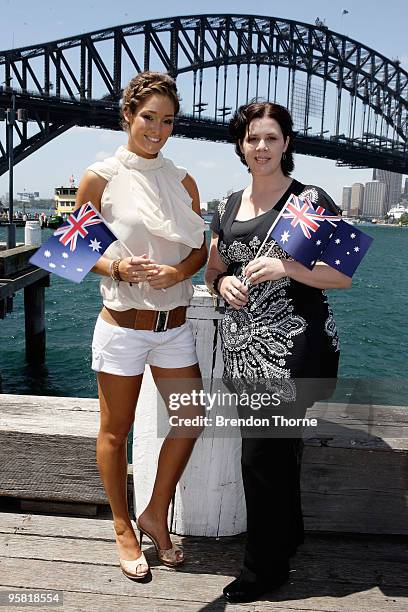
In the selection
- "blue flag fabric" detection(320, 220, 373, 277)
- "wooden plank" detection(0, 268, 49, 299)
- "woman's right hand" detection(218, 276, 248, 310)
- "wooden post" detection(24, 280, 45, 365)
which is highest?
"blue flag fabric" detection(320, 220, 373, 277)

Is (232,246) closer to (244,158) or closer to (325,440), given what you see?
(244,158)

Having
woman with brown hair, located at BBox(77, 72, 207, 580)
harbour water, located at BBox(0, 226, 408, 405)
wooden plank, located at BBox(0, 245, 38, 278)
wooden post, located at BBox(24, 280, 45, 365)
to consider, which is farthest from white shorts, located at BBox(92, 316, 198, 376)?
wooden post, located at BBox(24, 280, 45, 365)

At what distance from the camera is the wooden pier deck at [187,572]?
6.49ft

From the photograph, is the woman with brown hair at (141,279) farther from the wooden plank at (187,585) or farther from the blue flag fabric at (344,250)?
the blue flag fabric at (344,250)

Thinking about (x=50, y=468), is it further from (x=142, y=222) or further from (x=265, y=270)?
(x=265, y=270)

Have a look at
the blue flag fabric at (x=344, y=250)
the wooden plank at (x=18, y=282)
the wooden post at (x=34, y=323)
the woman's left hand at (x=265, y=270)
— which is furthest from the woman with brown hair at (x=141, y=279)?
the wooden post at (x=34, y=323)

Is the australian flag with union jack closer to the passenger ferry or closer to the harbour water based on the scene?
the harbour water

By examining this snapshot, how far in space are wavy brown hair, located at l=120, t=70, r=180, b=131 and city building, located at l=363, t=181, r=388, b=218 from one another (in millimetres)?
182859

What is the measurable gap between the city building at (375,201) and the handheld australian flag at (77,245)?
183 metres

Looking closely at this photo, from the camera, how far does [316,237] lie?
79.2 inches

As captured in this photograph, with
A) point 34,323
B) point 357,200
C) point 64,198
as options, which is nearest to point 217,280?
point 34,323

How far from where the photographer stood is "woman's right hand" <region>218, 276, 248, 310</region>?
2.01 m

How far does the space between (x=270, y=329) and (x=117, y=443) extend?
666 mm

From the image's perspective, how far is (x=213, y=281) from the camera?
7.25 feet
